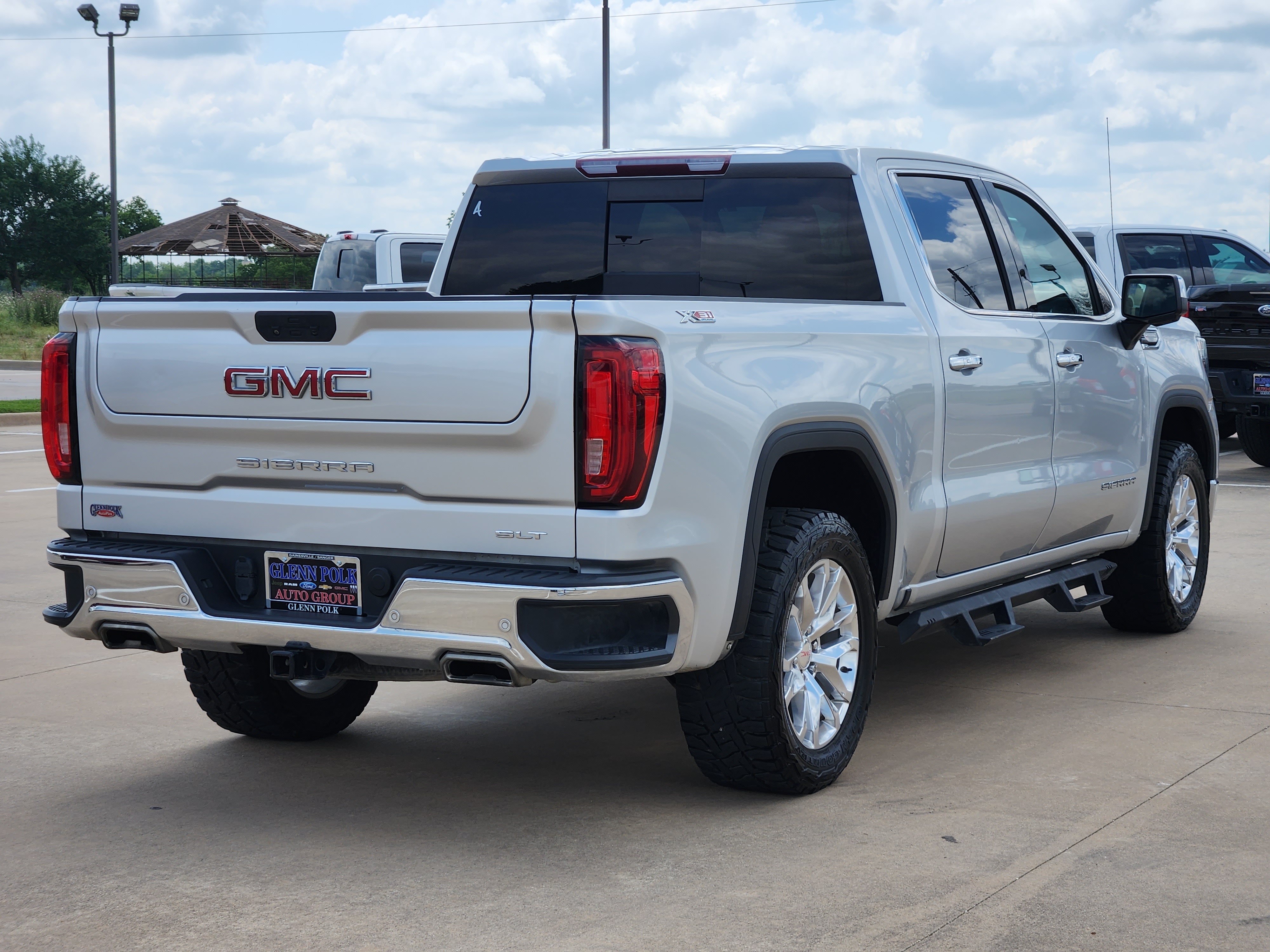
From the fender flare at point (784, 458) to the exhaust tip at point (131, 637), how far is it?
1.69 meters

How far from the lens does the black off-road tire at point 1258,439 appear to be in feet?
50.6

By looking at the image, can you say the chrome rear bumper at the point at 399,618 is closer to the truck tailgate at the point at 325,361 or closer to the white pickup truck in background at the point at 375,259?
the truck tailgate at the point at 325,361

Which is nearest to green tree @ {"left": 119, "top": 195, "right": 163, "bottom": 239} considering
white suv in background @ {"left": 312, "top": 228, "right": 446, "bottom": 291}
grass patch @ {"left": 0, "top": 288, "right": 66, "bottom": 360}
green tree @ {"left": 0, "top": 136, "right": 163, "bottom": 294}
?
green tree @ {"left": 0, "top": 136, "right": 163, "bottom": 294}

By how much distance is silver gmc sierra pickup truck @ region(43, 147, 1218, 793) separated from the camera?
4.11m

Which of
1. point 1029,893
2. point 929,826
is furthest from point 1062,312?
point 1029,893

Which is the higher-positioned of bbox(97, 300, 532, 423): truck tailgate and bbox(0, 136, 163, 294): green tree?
bbox(0, 136, 163, 294): green tree

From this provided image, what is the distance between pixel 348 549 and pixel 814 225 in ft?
7.13

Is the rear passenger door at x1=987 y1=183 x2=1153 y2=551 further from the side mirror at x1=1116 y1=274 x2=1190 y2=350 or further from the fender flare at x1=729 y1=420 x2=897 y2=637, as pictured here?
the fender flare at x1=729 y1=420 x2=897 y2=637

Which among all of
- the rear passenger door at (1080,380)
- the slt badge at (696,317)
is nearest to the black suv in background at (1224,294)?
the rear passenger door at (1080,380)

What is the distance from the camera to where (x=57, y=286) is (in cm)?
8106

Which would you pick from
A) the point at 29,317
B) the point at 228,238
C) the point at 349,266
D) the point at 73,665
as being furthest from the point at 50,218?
the point at 73,665

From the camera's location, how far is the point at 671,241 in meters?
5.90

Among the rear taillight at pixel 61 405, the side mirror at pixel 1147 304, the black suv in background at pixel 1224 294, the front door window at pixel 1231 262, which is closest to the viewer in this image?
the rear taillight at pixel 61 405

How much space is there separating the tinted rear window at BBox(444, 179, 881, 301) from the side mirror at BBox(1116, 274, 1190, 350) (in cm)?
178
